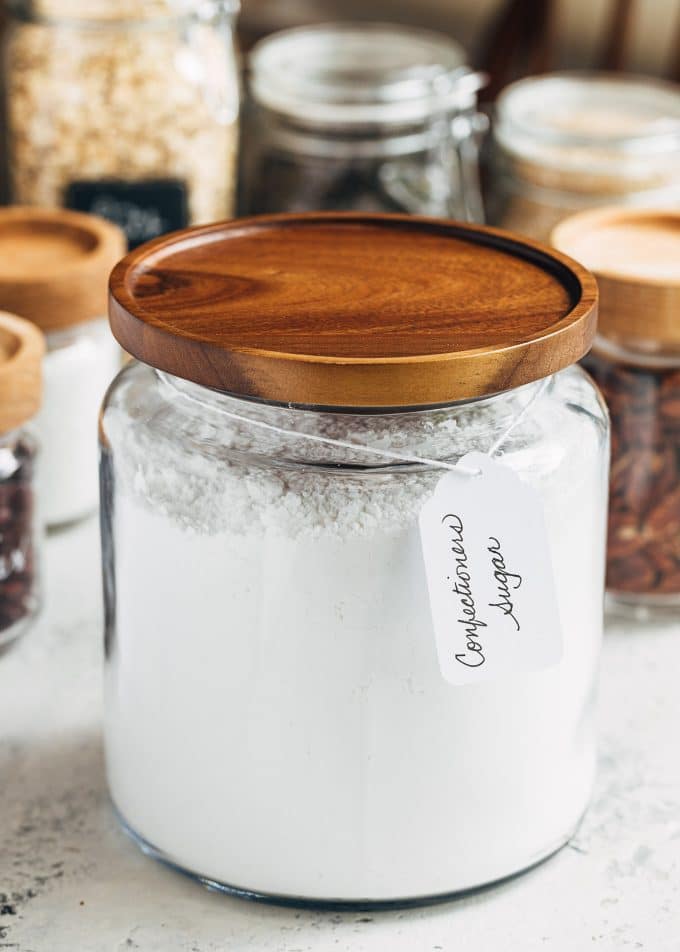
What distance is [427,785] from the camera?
0.56 metres

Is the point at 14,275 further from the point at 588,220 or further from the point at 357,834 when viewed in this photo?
the point at 357,834

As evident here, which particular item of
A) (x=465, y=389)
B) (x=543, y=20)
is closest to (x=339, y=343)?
(x=465, y=389)

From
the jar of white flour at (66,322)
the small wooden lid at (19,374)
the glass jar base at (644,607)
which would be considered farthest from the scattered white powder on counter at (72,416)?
the glass jar base at (644,607)

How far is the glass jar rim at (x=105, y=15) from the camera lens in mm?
1060

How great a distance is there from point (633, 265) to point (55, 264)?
370 millimetres

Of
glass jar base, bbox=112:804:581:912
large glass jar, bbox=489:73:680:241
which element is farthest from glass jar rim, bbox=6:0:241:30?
glass jar base, bbox=112:804:581:912

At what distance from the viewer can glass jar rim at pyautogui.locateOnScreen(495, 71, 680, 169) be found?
3.36 ft

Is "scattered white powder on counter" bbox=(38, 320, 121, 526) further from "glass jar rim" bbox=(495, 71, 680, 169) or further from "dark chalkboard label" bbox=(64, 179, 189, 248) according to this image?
"glass jar rim" bbox=(495, 71, 680, 169)

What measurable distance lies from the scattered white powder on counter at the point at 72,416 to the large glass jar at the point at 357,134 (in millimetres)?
241

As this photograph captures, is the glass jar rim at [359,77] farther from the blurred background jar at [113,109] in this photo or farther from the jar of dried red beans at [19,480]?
the jar of dried red beans at [19,480]

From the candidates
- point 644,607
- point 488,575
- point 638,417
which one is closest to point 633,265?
point 638,417

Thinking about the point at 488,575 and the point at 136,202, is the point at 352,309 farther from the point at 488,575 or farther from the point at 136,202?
the point at 136,202

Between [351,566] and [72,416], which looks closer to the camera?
[351,566]

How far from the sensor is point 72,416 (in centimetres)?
91
